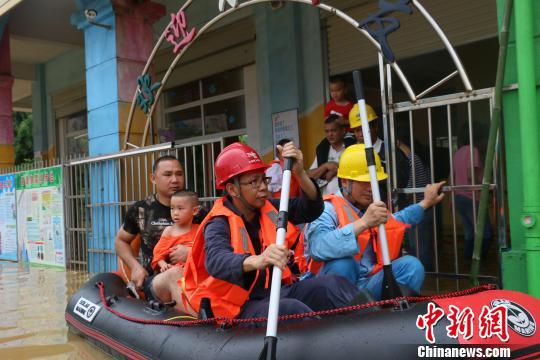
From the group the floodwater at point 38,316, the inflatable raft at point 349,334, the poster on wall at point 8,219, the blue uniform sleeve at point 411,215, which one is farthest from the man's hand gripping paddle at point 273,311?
the poster on wall at point 8,219

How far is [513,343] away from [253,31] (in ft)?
23.6

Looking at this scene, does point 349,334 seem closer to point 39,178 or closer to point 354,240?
point 354,240

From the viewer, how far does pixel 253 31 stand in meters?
8.66

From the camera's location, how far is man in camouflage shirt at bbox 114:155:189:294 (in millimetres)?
4715

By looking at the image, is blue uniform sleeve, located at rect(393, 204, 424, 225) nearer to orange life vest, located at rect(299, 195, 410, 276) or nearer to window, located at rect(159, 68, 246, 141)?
orange life vest, located at rect(299, 195, 410, 276)

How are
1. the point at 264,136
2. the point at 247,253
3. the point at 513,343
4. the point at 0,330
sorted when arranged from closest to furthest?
the point at 513,343 → the point at 247,253 → the point at 0,330 → the point at 264,136

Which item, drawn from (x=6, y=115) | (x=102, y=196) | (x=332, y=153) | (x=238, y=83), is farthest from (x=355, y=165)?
(x=6, y=115)

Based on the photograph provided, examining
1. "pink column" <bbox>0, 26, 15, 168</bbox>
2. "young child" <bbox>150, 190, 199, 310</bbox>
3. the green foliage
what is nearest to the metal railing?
"young child" <bbox>150, 190, 199, 310</bbox>

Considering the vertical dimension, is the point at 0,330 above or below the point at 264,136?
below

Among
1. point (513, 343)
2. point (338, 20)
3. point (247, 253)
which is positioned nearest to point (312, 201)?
point (247, 253)

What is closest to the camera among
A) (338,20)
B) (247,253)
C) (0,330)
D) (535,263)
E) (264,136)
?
(247,253)

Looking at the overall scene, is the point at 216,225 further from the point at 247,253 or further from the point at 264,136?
the point at 264,136

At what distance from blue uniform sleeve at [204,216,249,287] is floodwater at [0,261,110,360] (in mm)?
1730

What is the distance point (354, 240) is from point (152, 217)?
2257 millimetres
